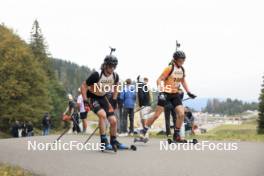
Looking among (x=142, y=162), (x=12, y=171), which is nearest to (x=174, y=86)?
(x=142, y=162)

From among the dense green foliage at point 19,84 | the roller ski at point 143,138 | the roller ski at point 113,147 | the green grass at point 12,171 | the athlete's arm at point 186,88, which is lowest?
the green grass at point 12,171

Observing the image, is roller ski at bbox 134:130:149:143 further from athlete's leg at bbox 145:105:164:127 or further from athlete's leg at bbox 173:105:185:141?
athlete's leg at bbox 173:105:185:141

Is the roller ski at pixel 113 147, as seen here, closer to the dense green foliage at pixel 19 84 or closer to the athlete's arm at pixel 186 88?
the athlete's arm at pixel 186 88

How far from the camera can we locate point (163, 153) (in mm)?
10289

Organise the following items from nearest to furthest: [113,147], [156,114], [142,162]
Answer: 1. [142,162]
2. [113,147]
3. [156,114]

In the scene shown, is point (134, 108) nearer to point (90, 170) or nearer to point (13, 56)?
point (90, 170)

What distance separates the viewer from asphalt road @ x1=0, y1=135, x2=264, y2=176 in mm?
7793

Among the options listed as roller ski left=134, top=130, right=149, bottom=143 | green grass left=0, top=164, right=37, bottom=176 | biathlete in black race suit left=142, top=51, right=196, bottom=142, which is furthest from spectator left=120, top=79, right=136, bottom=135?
green grass left=0, top=164, right=37, bottom=176

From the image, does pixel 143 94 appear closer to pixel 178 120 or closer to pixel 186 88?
pixel 186 88

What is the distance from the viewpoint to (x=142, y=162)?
8.87 metres

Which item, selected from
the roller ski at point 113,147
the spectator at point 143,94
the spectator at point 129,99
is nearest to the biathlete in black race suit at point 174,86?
the roller ski at point 113,147

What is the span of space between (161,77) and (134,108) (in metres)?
6.25

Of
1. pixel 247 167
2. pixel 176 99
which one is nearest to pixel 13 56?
pixel 176 99

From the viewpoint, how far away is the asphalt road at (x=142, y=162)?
7.79 meters
